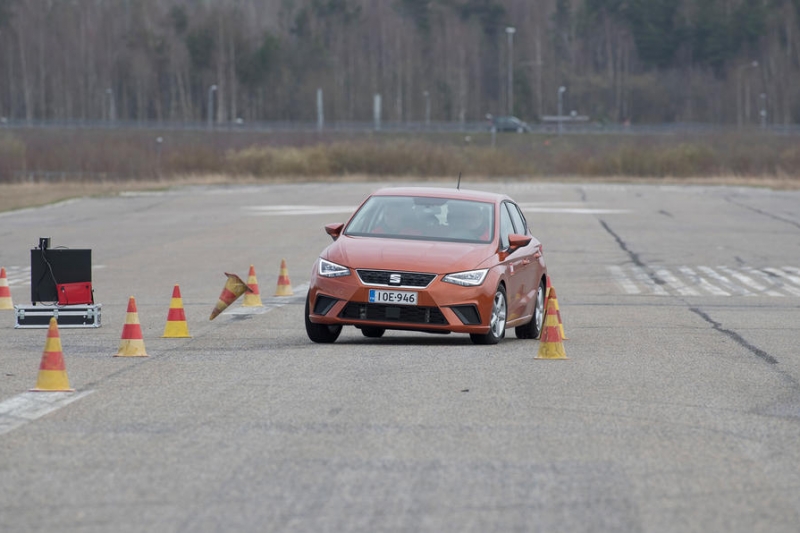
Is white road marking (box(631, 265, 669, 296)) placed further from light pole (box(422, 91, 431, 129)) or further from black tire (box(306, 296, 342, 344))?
light pole (box(422, 91, 431, 129))

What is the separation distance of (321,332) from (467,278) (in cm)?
148

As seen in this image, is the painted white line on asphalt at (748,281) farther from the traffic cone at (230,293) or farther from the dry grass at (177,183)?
the dry grass at (177,183)

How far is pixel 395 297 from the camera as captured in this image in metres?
12.2

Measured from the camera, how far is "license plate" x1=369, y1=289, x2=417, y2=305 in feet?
40.0

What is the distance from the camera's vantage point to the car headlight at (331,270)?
40.7 feet

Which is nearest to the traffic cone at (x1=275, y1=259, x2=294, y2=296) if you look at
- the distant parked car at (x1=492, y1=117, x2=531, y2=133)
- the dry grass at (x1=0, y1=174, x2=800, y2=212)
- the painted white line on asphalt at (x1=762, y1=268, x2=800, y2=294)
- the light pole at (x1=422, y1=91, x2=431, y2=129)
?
the painted white line on asphalt at (x1=762, y1=268, x2=800, y2=294)

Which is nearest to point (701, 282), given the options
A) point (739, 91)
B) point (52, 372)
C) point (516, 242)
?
point (516, 242)

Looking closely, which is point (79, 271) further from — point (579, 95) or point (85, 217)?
point (579, 95)

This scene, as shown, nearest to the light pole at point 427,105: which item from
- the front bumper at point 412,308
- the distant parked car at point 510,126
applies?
the distant parked car at point 510,126

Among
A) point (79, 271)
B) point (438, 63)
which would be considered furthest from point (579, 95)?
point (79, 271)

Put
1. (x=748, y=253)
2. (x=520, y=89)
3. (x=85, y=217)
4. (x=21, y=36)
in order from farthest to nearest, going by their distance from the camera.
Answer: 1. (x=520, y=89)
2. (x=21, y=36)
3. (x=85, y=217)
4. (x=748, y=253)

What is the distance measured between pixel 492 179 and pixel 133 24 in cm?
9219

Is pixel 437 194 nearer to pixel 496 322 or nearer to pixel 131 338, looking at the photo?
pixel 496 322

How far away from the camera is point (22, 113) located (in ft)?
479
